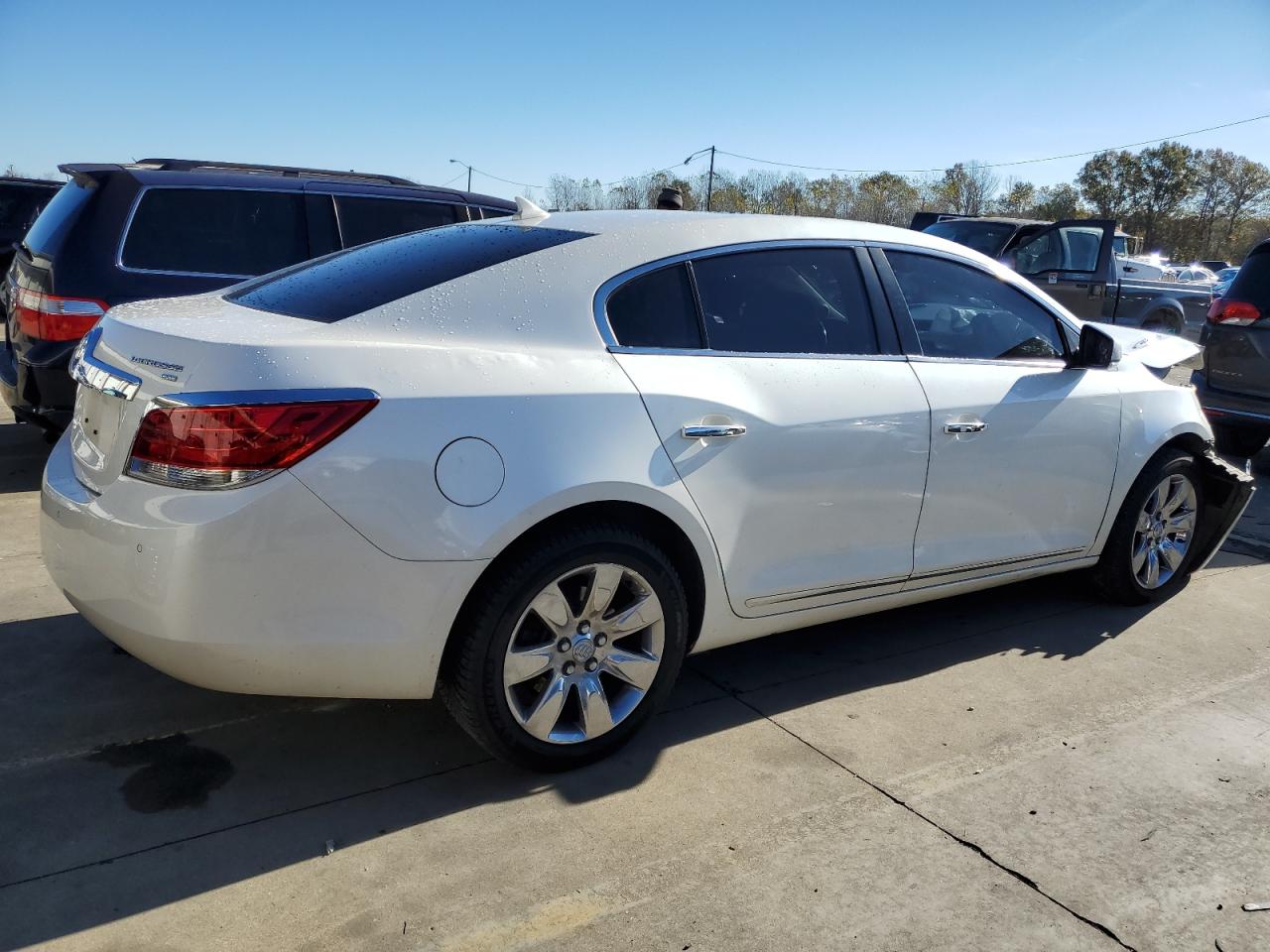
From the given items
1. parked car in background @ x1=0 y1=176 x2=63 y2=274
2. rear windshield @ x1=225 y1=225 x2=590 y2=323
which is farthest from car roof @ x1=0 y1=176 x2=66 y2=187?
rear windshield @ x1=225 y1=225 x2=590 y2=323

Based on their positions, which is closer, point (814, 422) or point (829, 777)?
point (829, 777)

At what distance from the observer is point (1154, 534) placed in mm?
4727

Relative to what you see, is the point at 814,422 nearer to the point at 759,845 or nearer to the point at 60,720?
the point at 759,845

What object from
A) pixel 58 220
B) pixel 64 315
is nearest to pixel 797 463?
pixel 64 315

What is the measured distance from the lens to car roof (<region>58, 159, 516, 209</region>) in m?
5.66

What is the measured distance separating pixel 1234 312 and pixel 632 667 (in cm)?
638

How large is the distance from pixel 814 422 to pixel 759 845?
1.33 m

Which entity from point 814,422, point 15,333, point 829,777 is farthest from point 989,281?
point 15,333

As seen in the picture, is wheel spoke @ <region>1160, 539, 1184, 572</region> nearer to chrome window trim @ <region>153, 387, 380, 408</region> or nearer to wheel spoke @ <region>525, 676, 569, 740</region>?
wheel spoke @ <region>525, 676, 569, 740</region>

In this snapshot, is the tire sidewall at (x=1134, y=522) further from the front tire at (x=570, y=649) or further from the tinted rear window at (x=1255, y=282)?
the tinted rear window at (x=1255, y=282)

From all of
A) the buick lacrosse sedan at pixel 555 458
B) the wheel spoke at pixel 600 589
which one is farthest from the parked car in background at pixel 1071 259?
the wheel spoke at pixel 600 589

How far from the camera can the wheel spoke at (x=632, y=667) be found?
305cm

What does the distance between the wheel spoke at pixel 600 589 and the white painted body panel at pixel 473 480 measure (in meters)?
0.22

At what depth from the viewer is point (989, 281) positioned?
4.15 meters
